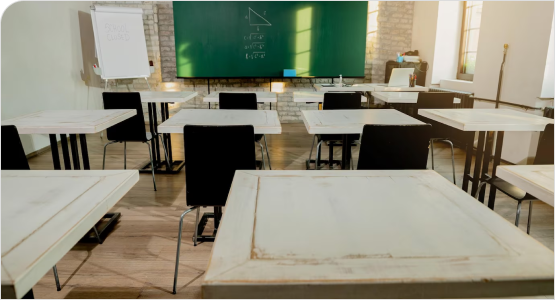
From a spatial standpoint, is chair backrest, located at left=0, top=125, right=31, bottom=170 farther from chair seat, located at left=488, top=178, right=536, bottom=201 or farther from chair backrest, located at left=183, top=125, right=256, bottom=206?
chair seat, located at left=488, top=178, right=536, bottom=201

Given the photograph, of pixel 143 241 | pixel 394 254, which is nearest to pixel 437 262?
pixel 394 254

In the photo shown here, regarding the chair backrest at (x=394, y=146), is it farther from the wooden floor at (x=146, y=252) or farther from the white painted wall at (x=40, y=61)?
the white painted wall at (x=40, y=61)

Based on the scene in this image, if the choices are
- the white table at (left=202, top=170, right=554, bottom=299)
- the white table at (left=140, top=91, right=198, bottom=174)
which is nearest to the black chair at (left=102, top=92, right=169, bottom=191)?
the white table at (left=140, top=91, right=198, bottom=174)

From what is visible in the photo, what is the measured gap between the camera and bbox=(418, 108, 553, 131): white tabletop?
2.19 meters

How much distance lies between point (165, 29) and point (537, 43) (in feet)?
18.5

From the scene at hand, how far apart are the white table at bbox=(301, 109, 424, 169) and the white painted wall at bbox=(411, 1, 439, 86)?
12.0 feet

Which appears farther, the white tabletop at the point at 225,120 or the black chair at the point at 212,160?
the white tabletop at the point at 225,120

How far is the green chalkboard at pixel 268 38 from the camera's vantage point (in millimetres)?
6273

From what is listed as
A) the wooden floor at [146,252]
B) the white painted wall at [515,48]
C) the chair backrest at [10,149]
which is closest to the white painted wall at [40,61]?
the wooden floor at [146,252]

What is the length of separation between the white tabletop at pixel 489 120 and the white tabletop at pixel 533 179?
88 cm

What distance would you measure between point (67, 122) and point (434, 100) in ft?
10.3

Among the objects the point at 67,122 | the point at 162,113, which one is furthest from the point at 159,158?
the point at 67,122

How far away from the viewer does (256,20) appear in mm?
6316

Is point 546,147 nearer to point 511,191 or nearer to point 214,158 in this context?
point 511,191
